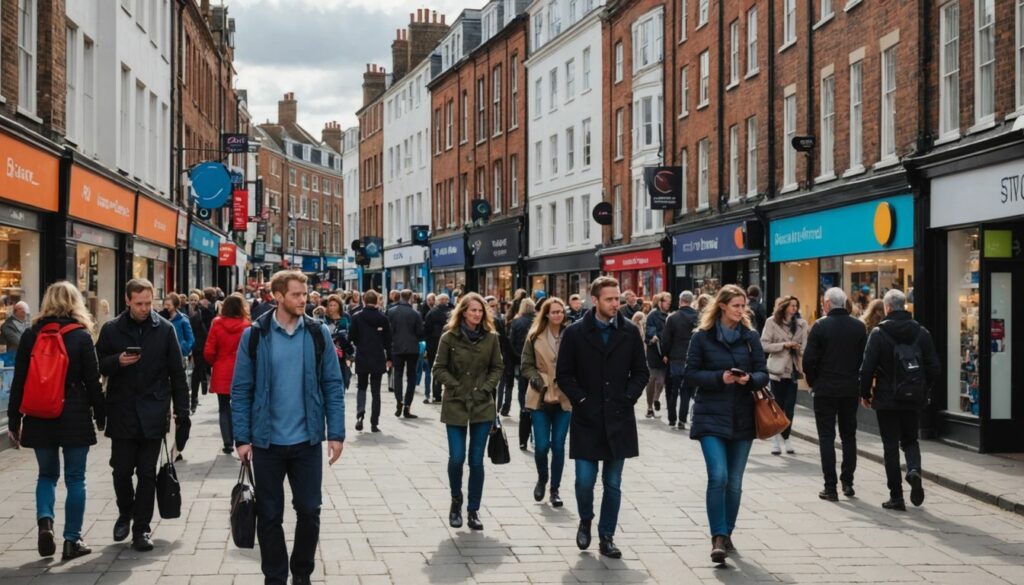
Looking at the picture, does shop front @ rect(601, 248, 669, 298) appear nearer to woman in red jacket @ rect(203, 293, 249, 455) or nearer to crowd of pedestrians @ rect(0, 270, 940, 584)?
crowd of pedestrians @ rect(0, 270, 940, 584)

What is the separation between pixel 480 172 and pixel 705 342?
43.4 metres

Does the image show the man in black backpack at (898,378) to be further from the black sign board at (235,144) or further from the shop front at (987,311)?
the black sign board at (235,144)

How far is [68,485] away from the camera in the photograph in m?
7.95

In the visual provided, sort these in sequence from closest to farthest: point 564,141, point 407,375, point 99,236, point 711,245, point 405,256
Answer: point 407,375 < point 99,236 < point 711,245 < point 564,141 < point 405,256

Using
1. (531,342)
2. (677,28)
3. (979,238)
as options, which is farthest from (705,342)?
(677,28)

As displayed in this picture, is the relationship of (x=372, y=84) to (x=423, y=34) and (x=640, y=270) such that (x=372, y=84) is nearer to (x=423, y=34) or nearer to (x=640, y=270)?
(x=423, y=34)

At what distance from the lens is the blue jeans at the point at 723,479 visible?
8023 millimetres

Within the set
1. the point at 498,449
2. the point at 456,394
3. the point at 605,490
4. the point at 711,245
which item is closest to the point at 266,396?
the point at 605,490

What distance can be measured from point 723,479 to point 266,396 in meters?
3.31

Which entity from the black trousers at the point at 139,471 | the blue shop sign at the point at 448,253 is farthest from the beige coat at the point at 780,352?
the blue shop sign at the point at 448,253

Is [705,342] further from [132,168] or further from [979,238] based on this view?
[132,168]

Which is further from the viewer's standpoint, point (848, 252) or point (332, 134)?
point (332, 134)

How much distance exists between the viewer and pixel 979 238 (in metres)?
14.4

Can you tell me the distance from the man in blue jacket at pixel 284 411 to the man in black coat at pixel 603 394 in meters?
2.10
